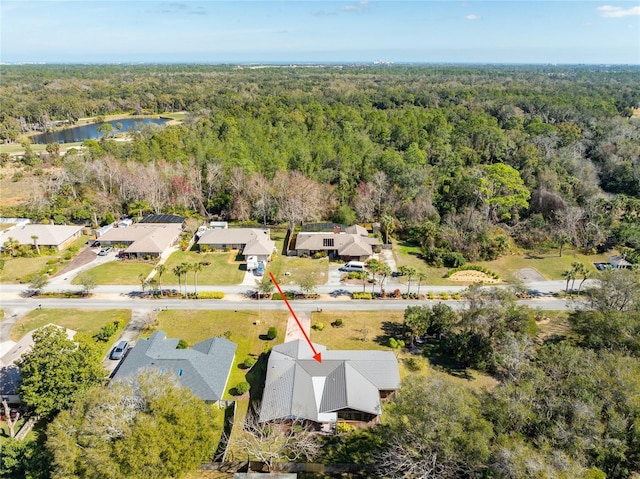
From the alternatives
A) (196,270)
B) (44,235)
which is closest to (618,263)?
(196,270)

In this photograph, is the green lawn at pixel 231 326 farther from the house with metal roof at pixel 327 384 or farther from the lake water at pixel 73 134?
the lake water at pixel 73 134

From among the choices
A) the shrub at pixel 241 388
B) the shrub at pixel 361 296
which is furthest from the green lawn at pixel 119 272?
the shrub at pixel 361 296

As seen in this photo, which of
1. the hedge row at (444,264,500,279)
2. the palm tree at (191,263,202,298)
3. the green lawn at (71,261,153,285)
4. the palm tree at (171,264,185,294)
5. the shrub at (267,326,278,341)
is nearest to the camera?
the shrub at (267,326,278,341)

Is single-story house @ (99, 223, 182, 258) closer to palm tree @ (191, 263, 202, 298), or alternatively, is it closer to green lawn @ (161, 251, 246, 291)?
green lawn @ (161, 251, 246, 291)

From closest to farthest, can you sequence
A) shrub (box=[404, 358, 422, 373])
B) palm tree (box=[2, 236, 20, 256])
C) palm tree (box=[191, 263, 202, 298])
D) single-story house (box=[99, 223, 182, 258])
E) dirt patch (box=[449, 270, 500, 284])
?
shrub (box=[404, 358, 422, 373]) → palm tree (box=[191, 263, 202, 298]) → dirt patch (box=[449, 270, 500, 284]) → palm tree (box=[2, 236, 20, 256]) → single-story house (box=[99, 223, 182, 258])

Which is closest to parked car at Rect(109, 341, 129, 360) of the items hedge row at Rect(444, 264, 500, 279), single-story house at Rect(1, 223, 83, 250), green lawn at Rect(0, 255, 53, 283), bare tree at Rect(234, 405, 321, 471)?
bare tree at Rect(234, 405, 321, 471)
